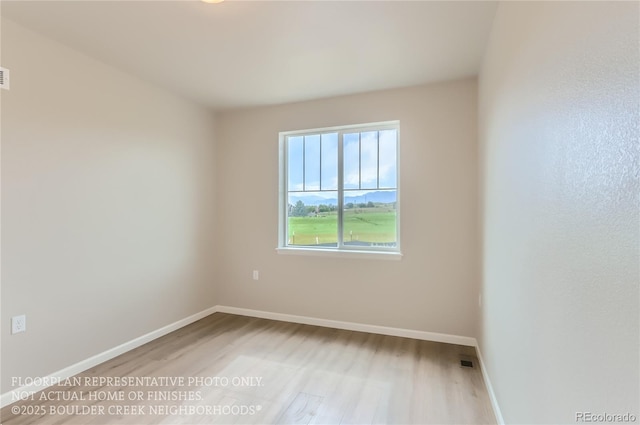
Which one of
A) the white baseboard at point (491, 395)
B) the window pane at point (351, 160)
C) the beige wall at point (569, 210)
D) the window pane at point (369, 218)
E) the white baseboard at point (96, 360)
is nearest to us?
the beige wall at point (569, 210)

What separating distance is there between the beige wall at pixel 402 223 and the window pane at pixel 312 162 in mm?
214

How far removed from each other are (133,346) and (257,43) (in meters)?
2.95

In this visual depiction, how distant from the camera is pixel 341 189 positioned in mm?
3523

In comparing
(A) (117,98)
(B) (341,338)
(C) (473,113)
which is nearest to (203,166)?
(A) (117,98)

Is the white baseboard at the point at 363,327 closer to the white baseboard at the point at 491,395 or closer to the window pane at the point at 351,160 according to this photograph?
the white baseboard at the point at 491,395

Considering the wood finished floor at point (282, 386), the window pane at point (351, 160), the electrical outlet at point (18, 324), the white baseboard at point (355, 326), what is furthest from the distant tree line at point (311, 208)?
the electrical outlet at point (18, 324)

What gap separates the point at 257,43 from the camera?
2297 millimetres

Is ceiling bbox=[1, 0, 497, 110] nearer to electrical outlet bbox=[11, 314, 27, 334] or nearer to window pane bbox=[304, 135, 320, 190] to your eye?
window pane bbox=[304, 135, 320, 190]

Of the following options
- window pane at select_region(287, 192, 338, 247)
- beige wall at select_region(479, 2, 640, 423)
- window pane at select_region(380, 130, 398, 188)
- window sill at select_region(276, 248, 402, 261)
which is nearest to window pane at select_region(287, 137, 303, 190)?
window pane at select_region(287, 192, 338, 247)

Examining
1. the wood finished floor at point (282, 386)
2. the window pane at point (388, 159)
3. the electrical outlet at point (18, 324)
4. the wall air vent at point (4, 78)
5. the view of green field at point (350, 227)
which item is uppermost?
the wall air vent at point (4, 78)

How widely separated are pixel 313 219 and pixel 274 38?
2.03m

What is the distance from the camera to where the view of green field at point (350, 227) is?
3324mm

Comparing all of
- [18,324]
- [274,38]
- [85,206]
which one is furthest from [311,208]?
[18,324]

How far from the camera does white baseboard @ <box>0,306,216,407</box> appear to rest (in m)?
2.04
